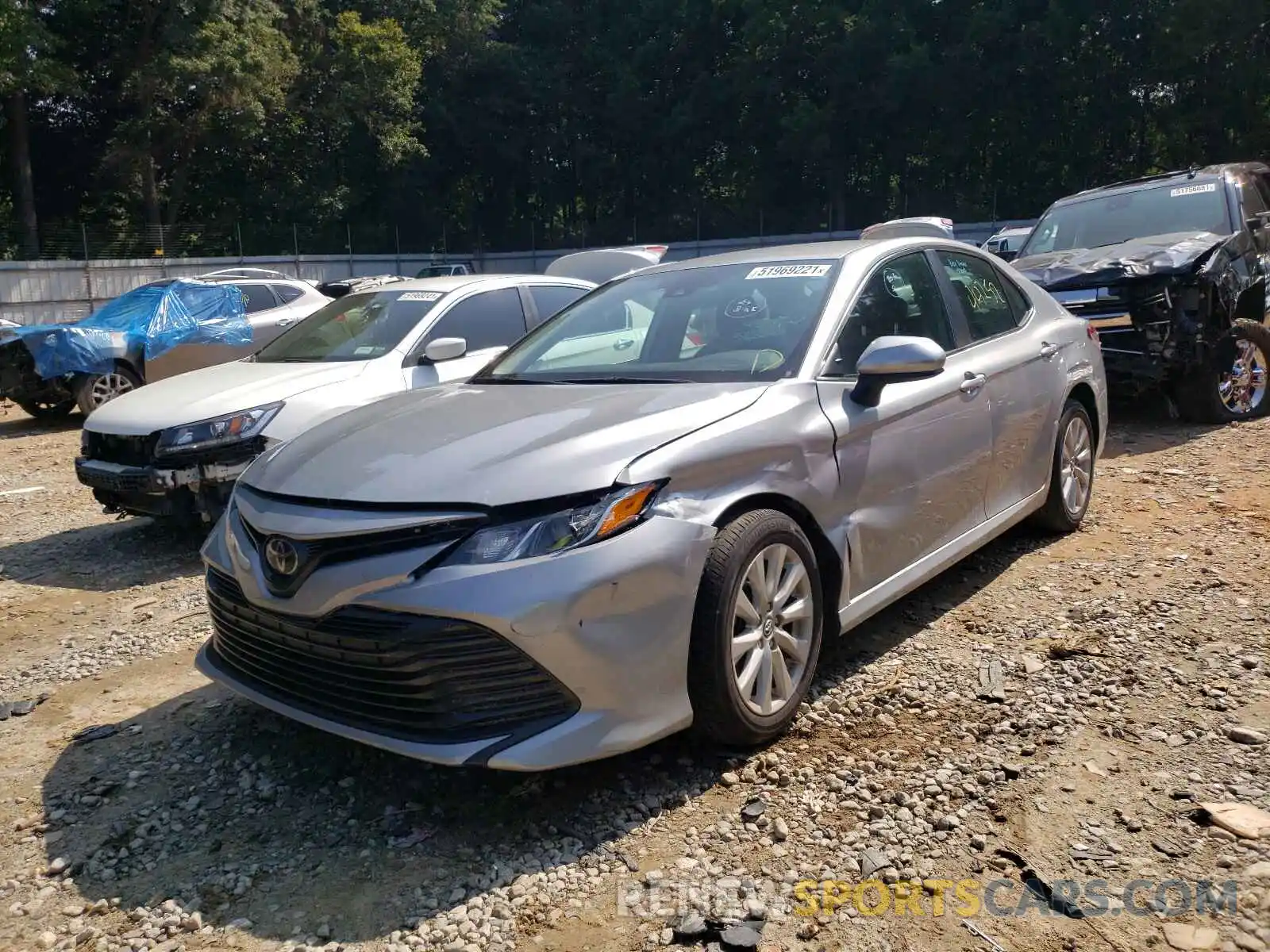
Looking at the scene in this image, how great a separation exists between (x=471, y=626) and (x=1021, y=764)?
1.65 m

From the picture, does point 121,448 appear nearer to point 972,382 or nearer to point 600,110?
point 972,382

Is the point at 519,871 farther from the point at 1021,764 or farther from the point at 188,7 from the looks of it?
the point at 188,7

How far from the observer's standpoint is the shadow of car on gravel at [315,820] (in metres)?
2.45

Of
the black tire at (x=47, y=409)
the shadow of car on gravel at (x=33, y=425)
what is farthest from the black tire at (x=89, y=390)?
the black tire at (x=47, y=409)

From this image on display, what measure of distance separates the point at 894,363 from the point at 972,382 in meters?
0.85

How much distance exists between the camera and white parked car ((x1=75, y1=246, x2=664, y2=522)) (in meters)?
5.38

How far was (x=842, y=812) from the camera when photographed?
269 cm

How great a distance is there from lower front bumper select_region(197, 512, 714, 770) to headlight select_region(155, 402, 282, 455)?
2959 millimetres

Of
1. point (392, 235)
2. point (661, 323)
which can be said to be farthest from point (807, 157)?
point (661, 323)

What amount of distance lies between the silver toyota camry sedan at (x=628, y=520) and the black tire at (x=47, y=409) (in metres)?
9.27

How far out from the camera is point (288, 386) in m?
5.67

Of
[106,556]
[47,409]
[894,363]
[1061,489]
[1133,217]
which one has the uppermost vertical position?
[1133,217]

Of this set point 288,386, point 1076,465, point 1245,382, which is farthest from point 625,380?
point 1245,382

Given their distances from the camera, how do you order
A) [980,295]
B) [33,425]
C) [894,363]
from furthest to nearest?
[33,425]
[980,295]
[894,363]
